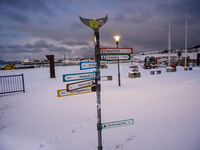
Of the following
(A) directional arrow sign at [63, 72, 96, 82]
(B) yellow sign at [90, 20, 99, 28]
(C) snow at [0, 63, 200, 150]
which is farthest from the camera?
(C) snow at [0, 63, 200, 150]

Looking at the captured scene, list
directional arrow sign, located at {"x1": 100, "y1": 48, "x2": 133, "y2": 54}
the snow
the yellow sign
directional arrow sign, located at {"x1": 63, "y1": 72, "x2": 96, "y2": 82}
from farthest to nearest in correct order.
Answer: the snow, directional arrow sign, located at {"x1": 100, "y1": 48, "x2": 133, "y2": 54}, directional arrow sign, located at {"x1": 63, "y1": 72, "x2": 96, "y2": 82}, the yellow sign

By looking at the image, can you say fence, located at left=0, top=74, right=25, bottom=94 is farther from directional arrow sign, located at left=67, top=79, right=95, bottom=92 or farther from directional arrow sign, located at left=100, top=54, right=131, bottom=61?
directional arrow sign, located at left=100, top=54, right=131, bottom=61

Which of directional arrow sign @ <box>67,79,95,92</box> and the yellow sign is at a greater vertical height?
the yellow sign

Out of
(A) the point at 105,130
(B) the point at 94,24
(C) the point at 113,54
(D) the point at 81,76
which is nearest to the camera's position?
(B) the point at 94,24

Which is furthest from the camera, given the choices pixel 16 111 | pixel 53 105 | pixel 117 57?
pixel 53 105

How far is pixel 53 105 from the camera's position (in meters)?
5.65

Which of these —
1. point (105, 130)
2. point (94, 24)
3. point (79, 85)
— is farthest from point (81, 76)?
point (105, 130)

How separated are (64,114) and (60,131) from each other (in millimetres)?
1134

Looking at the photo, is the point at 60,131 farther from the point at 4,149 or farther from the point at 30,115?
the point at 30,115

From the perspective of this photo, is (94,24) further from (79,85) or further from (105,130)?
(105,130)

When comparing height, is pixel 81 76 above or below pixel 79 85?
above

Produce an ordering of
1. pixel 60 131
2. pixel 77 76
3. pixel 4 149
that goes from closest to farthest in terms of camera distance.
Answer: pixel 77 76, pixel 4 149, pixel 60 131

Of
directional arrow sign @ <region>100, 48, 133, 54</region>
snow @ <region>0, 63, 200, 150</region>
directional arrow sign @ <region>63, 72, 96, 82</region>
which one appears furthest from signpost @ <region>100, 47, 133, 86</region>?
snow @ <region>0, 63, 200, 150</region>

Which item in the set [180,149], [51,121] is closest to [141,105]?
[180,149]
